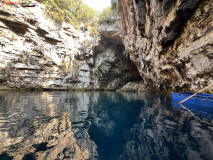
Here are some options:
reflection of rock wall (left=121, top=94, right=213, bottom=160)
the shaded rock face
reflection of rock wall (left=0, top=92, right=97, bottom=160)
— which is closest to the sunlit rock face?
the shaded rock face

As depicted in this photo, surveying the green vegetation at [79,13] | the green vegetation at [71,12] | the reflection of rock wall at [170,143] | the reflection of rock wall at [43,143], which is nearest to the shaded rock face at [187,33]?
the reflection of rock wall at [170,143]

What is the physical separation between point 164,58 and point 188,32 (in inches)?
132

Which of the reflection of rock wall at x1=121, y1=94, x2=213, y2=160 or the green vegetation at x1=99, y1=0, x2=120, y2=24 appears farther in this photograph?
the green vegetation at x1=99, y1=0, x2=120, y2=24

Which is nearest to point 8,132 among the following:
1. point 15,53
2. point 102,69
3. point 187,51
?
point 187,51

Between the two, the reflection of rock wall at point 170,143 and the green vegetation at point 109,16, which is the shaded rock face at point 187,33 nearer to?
the reflection of rock wall at point 170,143

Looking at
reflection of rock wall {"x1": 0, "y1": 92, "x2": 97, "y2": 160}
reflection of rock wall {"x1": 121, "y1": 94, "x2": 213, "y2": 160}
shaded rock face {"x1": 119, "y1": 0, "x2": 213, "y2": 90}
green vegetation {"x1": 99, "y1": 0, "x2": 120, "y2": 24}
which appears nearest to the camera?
reflection of rock wall {"x1": 0, "y1": 92, "x2": 97, "y2": 160}

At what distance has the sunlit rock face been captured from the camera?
49.5 feet

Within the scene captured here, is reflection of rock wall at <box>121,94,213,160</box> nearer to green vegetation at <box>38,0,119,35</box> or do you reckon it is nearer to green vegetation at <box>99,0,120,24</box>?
green vegetation at <box>38,0,119,35</box>

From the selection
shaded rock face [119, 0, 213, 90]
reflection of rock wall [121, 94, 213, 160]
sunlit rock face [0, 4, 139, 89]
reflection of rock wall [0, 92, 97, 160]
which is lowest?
reflection of rock wall [121, 94, 213, 160]

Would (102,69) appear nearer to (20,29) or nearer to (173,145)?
(20,29)

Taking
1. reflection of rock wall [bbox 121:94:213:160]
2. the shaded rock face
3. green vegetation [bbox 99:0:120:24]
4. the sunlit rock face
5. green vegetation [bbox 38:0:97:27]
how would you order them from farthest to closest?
green vegetation [bbox 99:0:120:24] → green vegetation [bbox 38:0:97:27] → the sunlit rock face → the shaded rock face → reflection of rock wall [bbox 121:94:213:160]

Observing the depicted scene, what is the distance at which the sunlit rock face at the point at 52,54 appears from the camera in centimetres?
1510

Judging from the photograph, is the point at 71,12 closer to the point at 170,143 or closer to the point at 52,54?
the point at 52,54

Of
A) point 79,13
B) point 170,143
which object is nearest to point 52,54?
point 79,13
